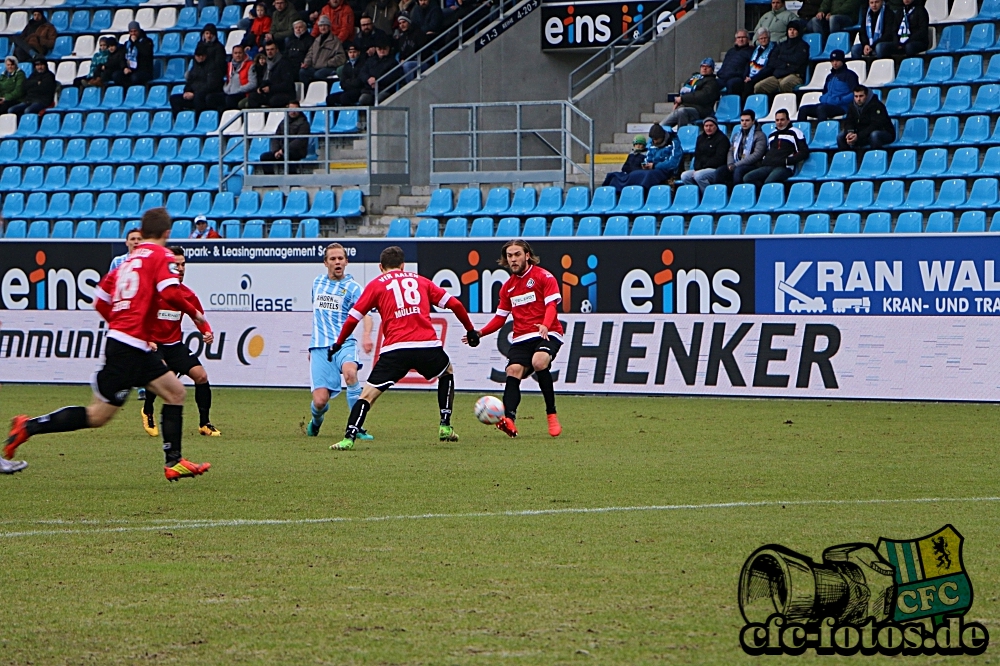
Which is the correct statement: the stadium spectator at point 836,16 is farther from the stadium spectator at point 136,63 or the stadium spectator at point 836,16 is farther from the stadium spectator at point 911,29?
the stadium spectator at point 136,63

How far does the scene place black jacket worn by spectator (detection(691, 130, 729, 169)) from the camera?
23.3 meters

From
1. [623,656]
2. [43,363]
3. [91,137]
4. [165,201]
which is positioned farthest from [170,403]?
[91,137]

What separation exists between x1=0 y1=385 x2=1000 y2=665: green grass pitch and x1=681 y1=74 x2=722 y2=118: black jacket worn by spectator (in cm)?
1093

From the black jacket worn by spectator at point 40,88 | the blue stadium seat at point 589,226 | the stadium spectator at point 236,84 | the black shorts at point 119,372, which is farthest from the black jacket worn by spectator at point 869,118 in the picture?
the black jacket worn by spectator at point 40,88

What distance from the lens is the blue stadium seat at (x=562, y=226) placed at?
23.6 m

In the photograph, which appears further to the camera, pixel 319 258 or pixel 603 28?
pixel 603 28

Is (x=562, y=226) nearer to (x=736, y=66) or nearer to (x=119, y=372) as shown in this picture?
(x=736, y=66)

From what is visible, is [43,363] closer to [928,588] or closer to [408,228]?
[408,228]

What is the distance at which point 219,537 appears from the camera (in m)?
8.20

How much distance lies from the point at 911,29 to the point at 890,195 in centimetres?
357

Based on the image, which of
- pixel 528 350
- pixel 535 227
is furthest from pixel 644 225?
pixel 528 350

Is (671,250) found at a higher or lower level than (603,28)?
lower

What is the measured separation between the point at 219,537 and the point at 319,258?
537 inches

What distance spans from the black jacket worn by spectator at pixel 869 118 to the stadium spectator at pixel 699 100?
285cm
